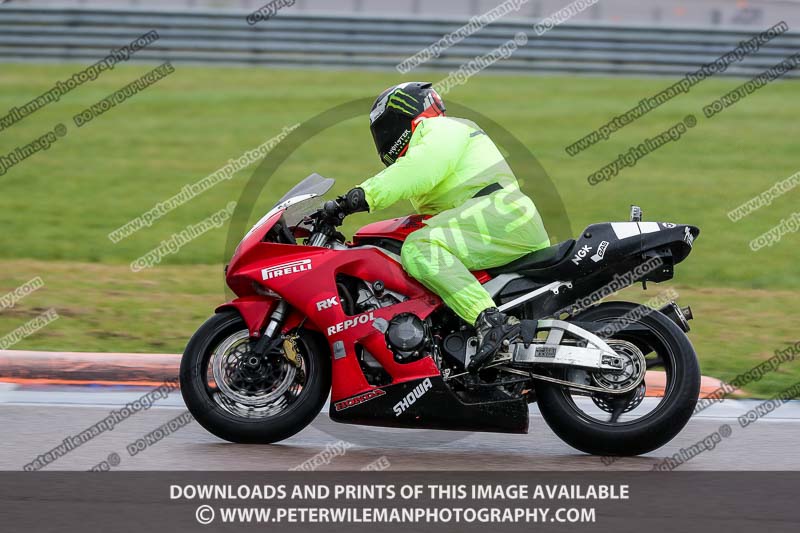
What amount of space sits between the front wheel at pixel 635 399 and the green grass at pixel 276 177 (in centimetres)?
190

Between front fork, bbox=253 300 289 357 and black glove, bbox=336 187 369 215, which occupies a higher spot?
black glove, bbox=336 187 369 215

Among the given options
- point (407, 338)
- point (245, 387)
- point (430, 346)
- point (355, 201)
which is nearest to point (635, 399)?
point (430, 346)

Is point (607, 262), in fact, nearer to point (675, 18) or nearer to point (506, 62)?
point (506, 62)

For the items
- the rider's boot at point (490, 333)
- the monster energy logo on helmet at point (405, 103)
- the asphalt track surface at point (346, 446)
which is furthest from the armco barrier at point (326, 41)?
the rider's boot at point (490, 333)

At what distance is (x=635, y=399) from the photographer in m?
5.82

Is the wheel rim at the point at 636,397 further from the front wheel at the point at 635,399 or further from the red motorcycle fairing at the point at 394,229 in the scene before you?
the red motorcycle fairing at the point at 394,229

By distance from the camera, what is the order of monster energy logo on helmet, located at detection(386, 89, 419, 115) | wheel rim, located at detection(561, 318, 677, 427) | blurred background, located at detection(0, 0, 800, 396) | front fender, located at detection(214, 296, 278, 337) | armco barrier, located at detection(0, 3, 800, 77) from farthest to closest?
armco barrier, located at detection(0, 3, 800, 77) < blurred background, located at detection(0, 0, 800, 396) < monster energy logo on helmet, located at detection(386, 89, 419, 115) < front fender, located at detection(214, 296, 278, 337) < wheel rim, located at detection(561, 318, 677, 427)

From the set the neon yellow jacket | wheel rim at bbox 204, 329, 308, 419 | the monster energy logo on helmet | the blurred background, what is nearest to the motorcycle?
wheel rim at bbox 204, 329, 308, 419

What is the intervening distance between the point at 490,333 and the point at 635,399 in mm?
853

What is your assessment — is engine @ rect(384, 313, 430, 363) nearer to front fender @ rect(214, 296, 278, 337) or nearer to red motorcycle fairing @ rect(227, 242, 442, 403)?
red motorcycle fairing @ rect(227, 242, 442, 403)

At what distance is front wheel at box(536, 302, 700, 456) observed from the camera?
18.7 ft

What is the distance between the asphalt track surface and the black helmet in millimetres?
1591

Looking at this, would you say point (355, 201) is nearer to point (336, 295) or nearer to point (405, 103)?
point (336, 295)

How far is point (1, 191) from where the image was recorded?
13219mm
